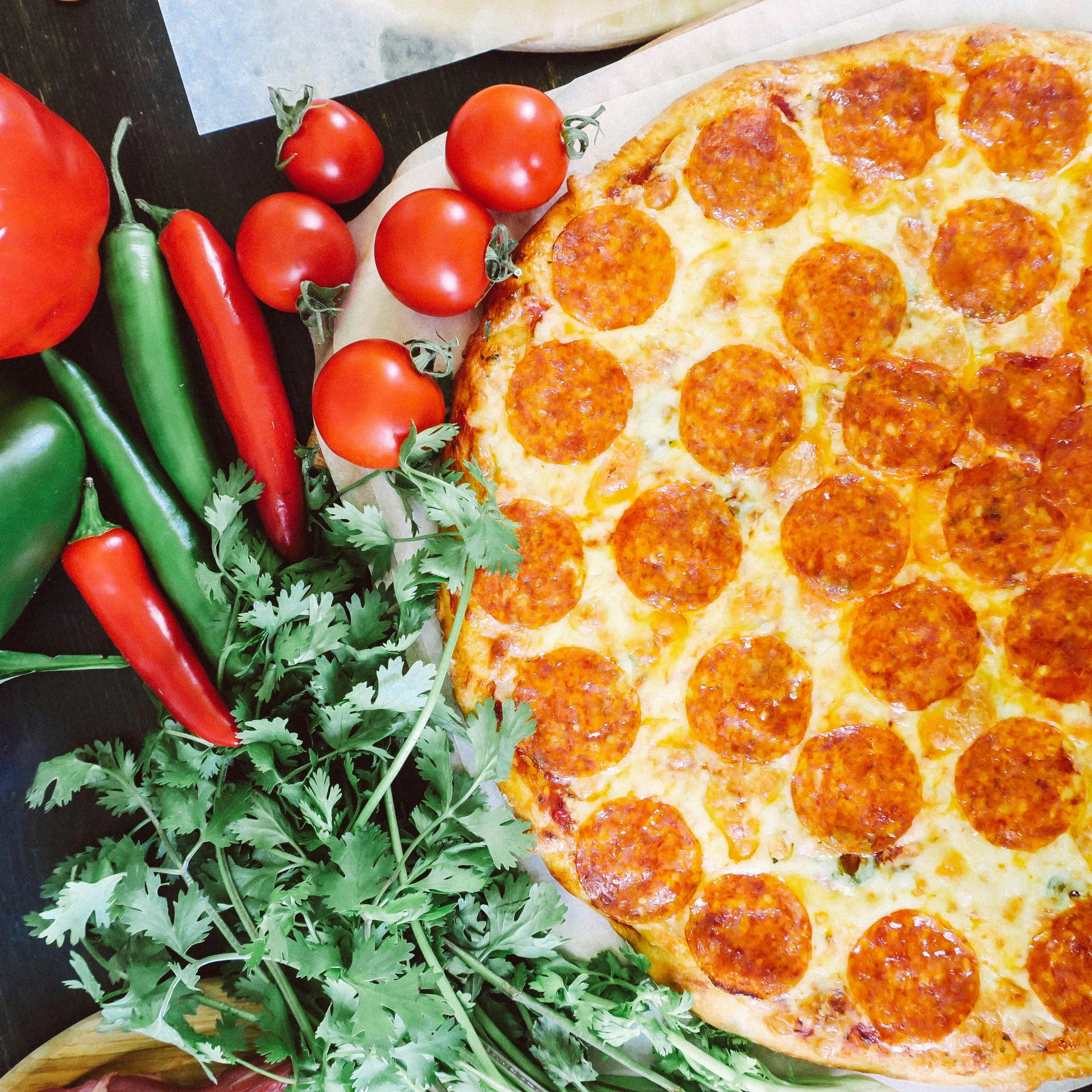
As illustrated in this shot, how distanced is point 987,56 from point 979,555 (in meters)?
1.19

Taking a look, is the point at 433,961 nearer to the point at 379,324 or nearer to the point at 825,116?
the point at 379,324

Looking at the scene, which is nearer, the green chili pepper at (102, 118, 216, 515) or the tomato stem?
the tomato stem

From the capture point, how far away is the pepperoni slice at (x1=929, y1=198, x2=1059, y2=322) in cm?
198

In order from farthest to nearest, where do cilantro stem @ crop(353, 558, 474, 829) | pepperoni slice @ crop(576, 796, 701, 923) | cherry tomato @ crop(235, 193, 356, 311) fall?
cherry tomato @ crop(235, 193, 356, 311) < pepperoni slice @ crop(576, 796, 701, 923) < cilantro stem @ crop(353, 558, 474, 829)

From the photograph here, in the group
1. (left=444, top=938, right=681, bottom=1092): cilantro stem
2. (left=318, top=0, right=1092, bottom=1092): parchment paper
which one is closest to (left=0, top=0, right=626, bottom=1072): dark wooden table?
(left=318, top=0, right=1092, bottom=1092): parchment paper

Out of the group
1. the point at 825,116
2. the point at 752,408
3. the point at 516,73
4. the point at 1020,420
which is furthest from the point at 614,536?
the point at 516,73

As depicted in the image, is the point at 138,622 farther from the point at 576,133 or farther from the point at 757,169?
the point at 757,169

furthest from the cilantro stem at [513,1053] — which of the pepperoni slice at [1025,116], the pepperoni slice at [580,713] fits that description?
the pepperoni slice at [1025,116]

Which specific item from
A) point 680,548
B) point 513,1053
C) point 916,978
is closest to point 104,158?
point 680,548

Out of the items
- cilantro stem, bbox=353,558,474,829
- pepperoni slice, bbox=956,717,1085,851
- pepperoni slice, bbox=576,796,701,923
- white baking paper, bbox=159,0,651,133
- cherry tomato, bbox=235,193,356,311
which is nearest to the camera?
cilantro stem, bbox=353,558,474,829

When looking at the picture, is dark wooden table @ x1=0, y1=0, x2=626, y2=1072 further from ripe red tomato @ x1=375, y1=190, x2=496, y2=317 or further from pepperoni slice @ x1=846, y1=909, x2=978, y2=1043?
pepperoni slice @ x1=846, y1=909, x2=978, y2=1043

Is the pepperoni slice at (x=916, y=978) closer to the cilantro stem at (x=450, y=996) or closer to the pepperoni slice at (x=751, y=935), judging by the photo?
the pepperoni slice at (x=751, y=935)

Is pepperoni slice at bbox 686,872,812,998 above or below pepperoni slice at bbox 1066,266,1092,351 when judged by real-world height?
below

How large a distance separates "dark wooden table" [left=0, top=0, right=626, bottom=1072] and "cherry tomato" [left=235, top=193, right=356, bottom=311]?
0.22 metres
